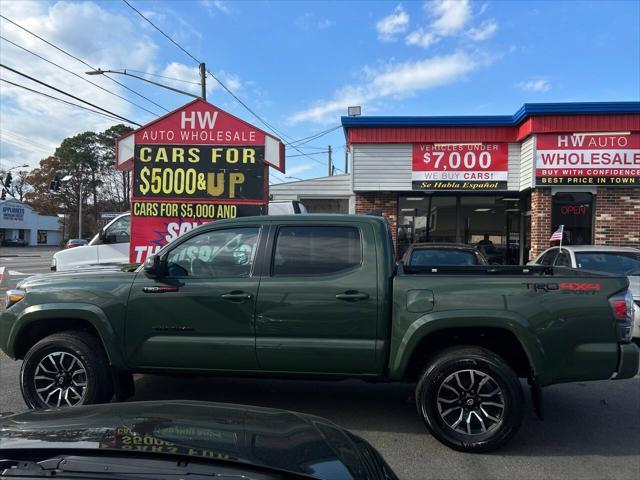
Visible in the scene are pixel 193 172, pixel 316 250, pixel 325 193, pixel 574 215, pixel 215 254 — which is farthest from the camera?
pixel 325 193

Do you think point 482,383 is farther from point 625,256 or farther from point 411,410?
point 625,256

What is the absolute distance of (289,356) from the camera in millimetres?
4230

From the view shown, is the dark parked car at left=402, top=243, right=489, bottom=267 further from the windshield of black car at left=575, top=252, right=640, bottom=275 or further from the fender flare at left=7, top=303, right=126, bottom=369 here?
the fender flare at left=7, top=303, right=126, bottom=369

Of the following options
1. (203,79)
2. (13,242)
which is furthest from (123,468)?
(13,242)

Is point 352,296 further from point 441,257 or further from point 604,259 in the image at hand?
point 604,259

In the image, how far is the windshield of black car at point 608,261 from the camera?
843 cm

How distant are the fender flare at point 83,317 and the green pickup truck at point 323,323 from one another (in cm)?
1

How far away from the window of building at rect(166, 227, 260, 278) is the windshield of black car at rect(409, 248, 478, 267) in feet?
14.5

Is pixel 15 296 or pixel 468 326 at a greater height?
pixel 15 296

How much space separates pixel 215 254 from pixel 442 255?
4.97m

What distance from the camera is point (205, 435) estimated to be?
205 cm

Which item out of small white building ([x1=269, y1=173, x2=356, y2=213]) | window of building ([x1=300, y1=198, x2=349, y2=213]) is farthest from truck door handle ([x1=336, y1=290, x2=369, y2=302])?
window of building ([x1=300, y1=198, x2=349, y2=213])

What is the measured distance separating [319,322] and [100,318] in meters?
1.95

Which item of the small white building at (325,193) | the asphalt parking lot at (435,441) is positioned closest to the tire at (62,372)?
the asphalt parking lot at (435,441)
